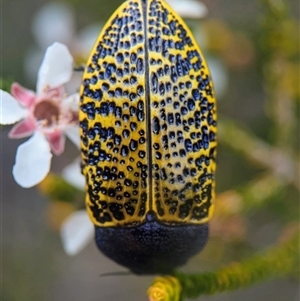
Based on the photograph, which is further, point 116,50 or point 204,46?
point 204,46

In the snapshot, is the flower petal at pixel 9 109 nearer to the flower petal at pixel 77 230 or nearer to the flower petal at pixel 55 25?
the flower petal at pixel 77 230

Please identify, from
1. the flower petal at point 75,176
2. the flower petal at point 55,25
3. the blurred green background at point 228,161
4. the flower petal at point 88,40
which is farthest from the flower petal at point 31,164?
the flower petal at point 55,25

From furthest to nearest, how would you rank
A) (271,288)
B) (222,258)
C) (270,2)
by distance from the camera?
1. (271,288)
2. (222,258)
3. (270,2)

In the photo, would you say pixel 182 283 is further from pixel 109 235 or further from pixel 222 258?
pixel 222 258

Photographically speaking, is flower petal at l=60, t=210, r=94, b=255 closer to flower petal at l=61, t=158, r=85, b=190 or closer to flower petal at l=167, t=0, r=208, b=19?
flower petal at l=61, t=158, r=85, b=190

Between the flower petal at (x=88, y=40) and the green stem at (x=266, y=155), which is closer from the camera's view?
the green stem at (x=266, y=155)

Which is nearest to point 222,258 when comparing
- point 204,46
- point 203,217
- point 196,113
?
point 204,46

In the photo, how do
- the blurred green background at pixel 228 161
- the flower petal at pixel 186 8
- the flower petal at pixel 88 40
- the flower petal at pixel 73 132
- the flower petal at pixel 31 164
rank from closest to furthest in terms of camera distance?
the flower petal at pixel 31 164 < the flower petal at pixel 73 132 < the flower petal at pixel 186 8 < the blurred green background at pixel 228 161 < the flower petal at pixel 88 40
